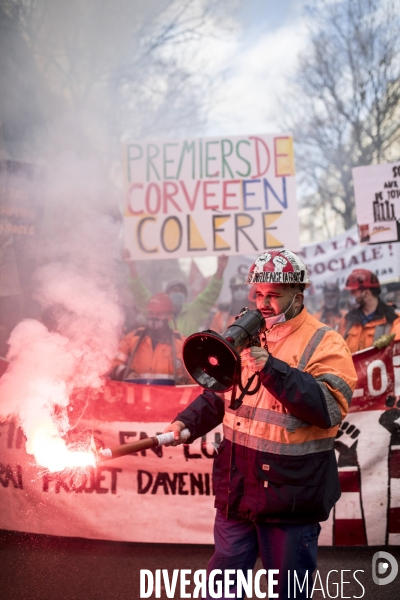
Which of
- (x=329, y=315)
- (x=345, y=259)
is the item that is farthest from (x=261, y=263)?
(x=345, y=259)

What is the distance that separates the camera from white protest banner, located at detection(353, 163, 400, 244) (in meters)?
4.52

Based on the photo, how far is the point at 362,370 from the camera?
3.61m

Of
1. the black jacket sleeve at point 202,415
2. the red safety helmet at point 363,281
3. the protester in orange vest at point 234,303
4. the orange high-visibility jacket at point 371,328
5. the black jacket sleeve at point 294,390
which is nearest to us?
the black jacket sleeve at point 294,390

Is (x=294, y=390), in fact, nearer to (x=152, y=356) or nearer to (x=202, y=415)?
(x=202, y=415)

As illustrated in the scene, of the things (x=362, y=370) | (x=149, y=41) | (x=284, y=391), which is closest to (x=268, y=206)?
(x=362, y=370)

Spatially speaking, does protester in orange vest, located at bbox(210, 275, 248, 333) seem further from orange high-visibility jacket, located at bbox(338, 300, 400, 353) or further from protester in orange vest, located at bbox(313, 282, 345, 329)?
orange high-visibility jacket, located at bbox(338, 300, 400, 353)

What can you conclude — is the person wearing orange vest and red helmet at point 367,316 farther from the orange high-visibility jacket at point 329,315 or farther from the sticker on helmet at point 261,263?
the sticker on helmet at point 261,263

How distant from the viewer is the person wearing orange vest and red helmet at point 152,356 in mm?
4891

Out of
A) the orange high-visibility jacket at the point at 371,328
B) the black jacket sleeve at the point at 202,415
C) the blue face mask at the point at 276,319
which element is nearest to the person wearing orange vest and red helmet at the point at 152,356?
the orange high-visibility jacket at the point at 371,328

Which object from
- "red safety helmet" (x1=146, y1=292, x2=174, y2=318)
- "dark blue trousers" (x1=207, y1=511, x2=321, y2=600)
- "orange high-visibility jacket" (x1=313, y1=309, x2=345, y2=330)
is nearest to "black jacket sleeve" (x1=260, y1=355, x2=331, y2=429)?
"dark blue trousers" (x1=207, y1=511, x2=321, y2=600)

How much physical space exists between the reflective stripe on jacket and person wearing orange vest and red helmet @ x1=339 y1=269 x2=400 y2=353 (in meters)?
2.87

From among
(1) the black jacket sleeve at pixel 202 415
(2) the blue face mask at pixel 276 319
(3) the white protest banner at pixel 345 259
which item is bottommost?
(1) the black jacket sleeve at pixel 202 415

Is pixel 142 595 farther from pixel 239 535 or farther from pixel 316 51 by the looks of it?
Result: pixel 316 51

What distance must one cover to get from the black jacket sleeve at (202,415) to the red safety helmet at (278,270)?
2.09 feet
